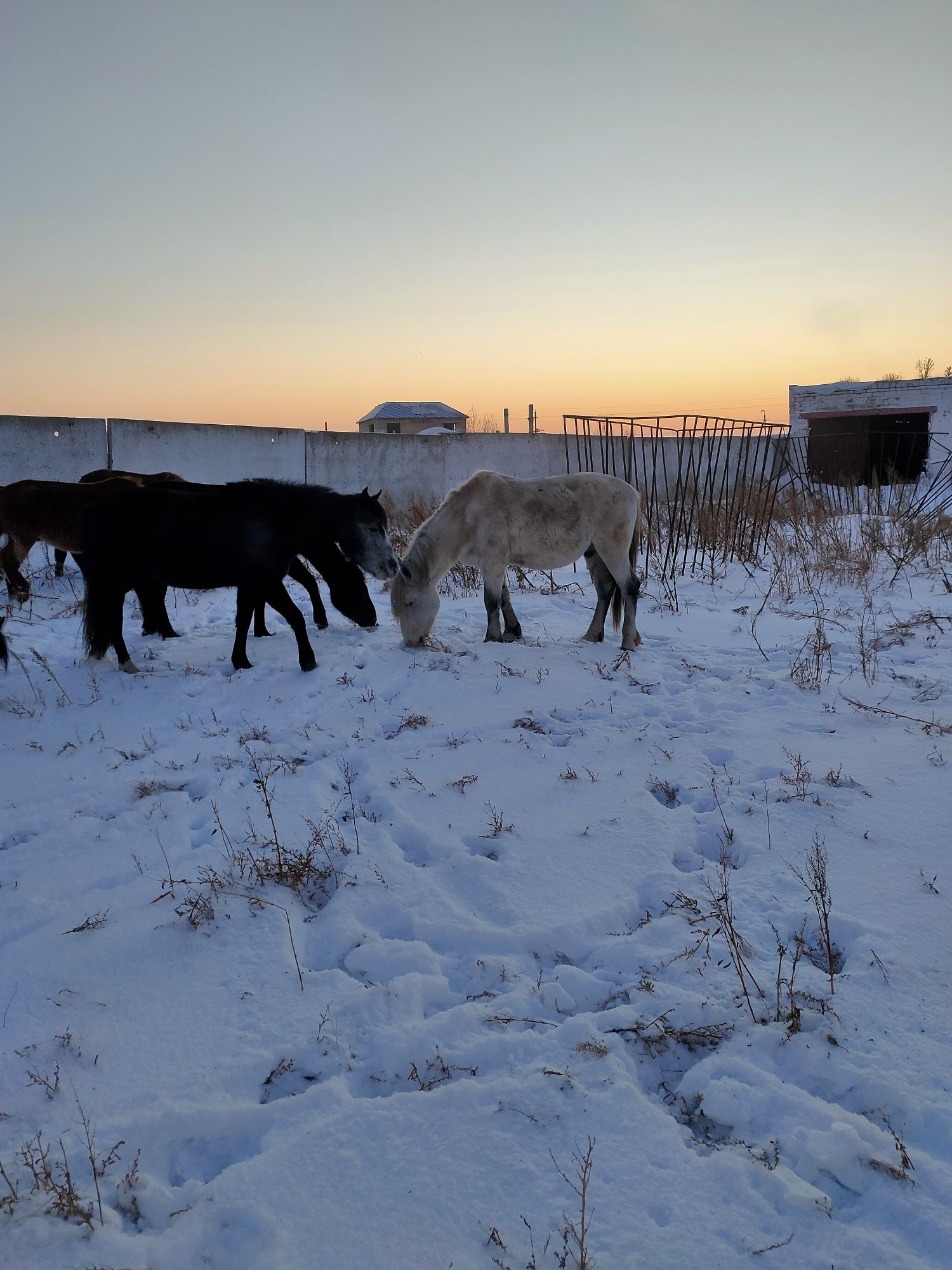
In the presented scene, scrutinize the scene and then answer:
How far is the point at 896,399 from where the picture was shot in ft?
72.3

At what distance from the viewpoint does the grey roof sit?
63344mm

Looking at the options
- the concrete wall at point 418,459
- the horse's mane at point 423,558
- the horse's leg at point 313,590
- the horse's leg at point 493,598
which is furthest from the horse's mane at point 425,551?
the concrete wall at point 418,459

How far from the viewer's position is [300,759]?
4.47 metres

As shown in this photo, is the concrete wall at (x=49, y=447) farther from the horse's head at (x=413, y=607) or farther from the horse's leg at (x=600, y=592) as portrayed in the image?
the horse's leg at (x=600, y=592)

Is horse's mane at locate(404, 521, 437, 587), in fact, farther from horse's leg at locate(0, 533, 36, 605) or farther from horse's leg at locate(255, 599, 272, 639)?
horse's leg at locate(0, 533, 36, 605)

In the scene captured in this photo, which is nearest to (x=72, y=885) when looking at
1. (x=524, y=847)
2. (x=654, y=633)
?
(x=524, y=847)

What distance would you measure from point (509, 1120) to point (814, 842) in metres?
1.87

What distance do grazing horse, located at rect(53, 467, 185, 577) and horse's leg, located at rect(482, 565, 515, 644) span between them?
3200mm

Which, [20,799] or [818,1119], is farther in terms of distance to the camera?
[20,799]

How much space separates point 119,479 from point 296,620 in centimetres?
341

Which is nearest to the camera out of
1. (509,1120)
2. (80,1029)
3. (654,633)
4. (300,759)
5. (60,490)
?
(509,1120)

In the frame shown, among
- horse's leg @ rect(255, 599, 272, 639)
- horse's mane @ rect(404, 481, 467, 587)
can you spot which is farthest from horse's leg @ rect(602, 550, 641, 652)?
horse's leg @ rect(255, 599, 272, 639)

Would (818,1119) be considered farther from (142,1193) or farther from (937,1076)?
(142,1193)

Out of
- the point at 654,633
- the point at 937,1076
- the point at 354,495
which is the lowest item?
the point at 937,1076
